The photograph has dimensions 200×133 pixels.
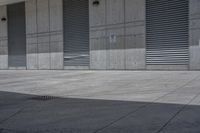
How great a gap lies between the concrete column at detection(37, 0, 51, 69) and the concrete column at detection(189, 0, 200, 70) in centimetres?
1185

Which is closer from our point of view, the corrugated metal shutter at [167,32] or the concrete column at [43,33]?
the corrugated metal shutter at [167,32]

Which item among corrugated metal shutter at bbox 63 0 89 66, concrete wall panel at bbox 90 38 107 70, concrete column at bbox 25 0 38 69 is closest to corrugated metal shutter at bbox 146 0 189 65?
concrete wall panel at bbox 90 38 107 70

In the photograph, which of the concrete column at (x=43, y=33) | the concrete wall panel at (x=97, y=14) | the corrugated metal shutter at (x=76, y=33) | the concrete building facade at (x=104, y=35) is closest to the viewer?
the concrete building facade at (x=104, y=35)

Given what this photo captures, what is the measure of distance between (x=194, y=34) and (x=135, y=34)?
3.89 metres

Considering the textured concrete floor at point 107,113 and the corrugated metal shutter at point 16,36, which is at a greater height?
the corrugated metal shutter at point 16,36

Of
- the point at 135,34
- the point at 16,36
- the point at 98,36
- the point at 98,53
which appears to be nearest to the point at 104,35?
the point at 98,36

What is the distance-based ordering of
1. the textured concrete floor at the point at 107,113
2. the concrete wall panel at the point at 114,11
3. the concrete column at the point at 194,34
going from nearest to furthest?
the textured concrete floor at the point at 107,113
the concrete column at the point at 194,34
the concrete wall panel at the point at 114,11

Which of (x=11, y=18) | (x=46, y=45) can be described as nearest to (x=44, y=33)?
(x=46, y=45)

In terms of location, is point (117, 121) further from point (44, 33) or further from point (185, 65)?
point (44, 33)

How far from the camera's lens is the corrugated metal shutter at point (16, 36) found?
2861cm

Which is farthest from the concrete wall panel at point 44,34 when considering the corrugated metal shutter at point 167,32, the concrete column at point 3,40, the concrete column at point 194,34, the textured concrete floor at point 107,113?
the textured concrete floor at point 107,113

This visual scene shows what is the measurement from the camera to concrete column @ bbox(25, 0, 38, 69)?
89.6 ft

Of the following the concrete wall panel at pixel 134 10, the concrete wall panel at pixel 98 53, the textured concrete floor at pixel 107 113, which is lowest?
the textured concrete floor at pixel 107 113

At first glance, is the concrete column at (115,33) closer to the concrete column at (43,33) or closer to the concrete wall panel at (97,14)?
the concrete wall panel at (97,14)
